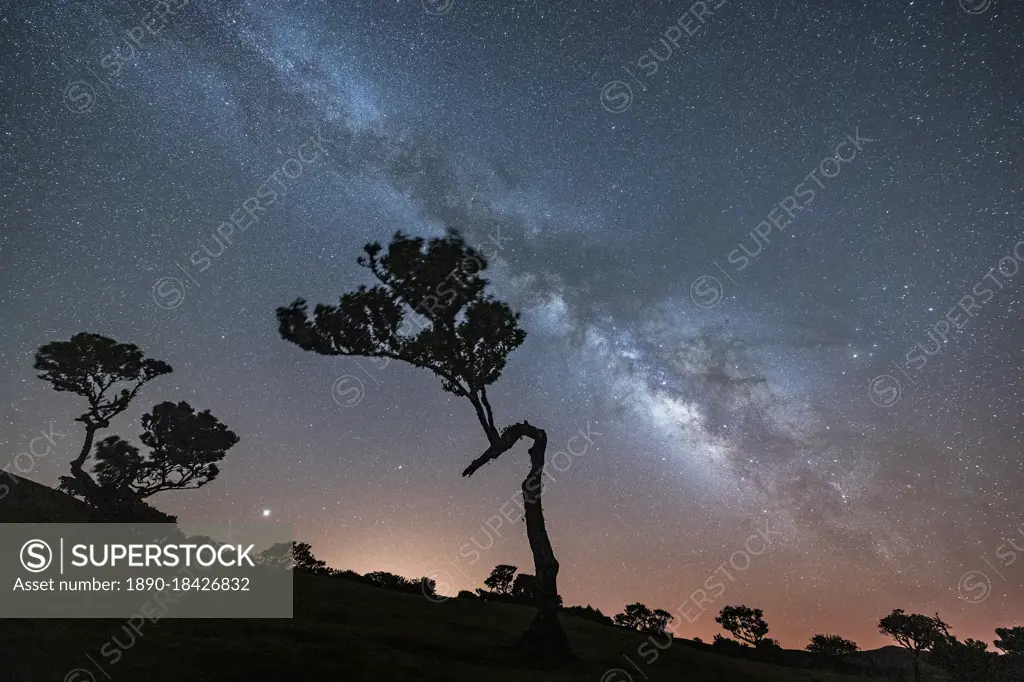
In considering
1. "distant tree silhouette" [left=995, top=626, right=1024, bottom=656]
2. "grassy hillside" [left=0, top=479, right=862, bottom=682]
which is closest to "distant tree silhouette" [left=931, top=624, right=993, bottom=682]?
"distant tree silhouette" [left=995, top=626, right=1024, bottom=656]

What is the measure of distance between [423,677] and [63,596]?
1609 centimetres

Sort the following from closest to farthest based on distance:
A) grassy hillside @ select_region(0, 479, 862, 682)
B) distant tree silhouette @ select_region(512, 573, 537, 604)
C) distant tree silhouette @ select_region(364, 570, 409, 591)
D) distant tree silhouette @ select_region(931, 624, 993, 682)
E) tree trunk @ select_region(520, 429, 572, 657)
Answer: grassy hillside @ select_region(0, 479, 862, 682) < tree trunk @ select_region(520, 429, 572, 657) < distant tree silhouette @ select_region(931, 624, 993, 682) < distant tree silhouette @ select_region(364, 570, 409, 591) < distant tree silhouette @ select_region(512, 573, 537, 604)

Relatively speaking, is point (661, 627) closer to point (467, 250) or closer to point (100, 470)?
point (467, 250)

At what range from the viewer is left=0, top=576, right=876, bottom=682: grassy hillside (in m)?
14.4

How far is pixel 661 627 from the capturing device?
46062mm

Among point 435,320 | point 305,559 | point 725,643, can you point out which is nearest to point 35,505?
point 305,559

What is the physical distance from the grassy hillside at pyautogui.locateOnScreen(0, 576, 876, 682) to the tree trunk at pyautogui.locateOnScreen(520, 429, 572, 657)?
0.98m

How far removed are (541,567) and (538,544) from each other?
0.87 metres

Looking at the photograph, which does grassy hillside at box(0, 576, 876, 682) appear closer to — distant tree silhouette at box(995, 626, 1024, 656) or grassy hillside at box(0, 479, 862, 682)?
grassy hillside at box(0, 479, 862, 682)

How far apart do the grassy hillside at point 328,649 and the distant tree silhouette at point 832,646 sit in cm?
2132

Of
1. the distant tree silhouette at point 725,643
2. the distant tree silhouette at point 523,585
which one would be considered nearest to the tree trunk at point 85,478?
the distant tree silhouette at point 523,585

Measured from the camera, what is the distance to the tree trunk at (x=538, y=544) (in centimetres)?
2072

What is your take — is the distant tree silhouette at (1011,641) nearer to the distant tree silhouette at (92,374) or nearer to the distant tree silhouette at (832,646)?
the distant tree silhouette at (832,646)

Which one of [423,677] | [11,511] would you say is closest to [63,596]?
[423,677]
